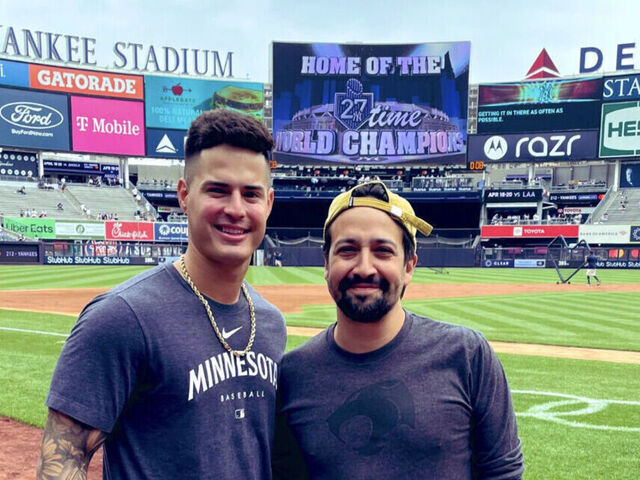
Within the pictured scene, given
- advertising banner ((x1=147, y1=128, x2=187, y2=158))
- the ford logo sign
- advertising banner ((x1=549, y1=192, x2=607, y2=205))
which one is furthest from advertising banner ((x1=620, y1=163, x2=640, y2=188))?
the ford logo sign

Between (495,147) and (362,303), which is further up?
(495,147)

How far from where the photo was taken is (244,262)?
2.29 m

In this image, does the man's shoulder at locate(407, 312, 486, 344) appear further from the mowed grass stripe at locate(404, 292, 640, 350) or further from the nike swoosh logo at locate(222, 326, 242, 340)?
the mowed grass stripe at locate(404, 292, 640, 350)

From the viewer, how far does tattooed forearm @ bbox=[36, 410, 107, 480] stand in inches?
71.5

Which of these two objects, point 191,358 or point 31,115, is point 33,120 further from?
point 191,358

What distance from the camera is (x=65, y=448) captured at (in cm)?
183

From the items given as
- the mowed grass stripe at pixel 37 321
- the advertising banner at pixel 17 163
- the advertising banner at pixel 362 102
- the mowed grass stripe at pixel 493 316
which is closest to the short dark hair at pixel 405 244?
the mowed grass stripe at pixel 493 316

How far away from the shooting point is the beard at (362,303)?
2156 millimetres

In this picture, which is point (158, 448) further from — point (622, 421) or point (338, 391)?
point (622, 421)

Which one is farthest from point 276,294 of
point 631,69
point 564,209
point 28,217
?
point 631,69

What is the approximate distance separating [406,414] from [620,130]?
5831cm

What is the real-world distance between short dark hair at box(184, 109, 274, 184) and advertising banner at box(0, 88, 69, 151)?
54510 mm

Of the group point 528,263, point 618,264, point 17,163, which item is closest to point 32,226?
point 17,163

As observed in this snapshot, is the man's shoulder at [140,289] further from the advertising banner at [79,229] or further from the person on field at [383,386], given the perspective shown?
the advertising banner at [79,229]
